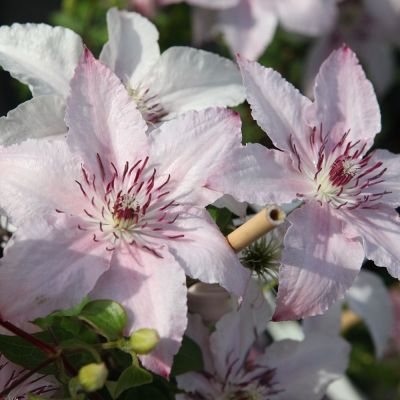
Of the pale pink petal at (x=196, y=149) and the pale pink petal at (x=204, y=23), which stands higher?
the pale pink petal at (x=196, y=149)

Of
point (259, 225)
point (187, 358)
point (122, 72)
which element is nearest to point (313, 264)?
point (259, 225)

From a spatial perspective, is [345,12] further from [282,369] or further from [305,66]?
[282,369]

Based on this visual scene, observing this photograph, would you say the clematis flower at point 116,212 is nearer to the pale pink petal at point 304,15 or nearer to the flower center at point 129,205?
the flower center at point 129,205

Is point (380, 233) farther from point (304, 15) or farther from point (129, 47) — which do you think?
point (304, 15)

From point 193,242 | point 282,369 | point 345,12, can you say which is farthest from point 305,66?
point 193,242

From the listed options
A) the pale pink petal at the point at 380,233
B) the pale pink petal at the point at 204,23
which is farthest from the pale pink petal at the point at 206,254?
the pale pink petal at the point at 204,23

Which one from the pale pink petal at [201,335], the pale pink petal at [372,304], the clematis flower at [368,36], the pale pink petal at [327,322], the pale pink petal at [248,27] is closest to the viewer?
the pale pink petal at [201,335]

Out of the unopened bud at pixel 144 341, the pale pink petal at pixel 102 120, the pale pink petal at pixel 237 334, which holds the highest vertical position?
the pale pink petal at pixel 102 120
